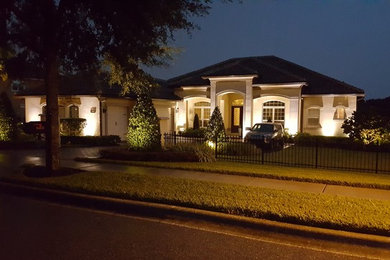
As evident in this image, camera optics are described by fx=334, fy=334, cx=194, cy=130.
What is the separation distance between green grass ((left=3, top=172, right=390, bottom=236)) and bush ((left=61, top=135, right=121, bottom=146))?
10.1 metres

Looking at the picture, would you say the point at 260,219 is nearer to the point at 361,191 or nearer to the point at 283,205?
the point at 283,205

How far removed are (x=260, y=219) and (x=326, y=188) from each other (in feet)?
11.6

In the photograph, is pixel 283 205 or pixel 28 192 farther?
pixel 28 192

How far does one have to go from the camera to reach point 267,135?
61.5 feet

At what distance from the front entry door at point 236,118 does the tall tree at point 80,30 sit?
1767cm

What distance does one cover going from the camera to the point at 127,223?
251 inches

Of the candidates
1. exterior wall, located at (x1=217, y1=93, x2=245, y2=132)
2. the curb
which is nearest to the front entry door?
exterior wall, located at (x1=217, y1=93, x2=245, y2=132)

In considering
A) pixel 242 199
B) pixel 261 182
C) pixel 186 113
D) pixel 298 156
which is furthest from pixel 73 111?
pixel 242 199

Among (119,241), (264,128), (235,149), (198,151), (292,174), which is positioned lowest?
(119,241)

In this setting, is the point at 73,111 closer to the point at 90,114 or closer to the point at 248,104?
the point at 90,114

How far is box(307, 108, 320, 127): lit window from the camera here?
23.6 metres

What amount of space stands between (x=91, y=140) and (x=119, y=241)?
49.5 feet

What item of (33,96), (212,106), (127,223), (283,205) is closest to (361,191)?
(283,205)

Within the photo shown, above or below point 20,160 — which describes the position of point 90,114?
above
